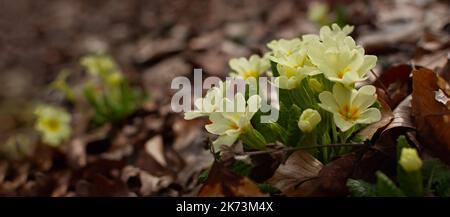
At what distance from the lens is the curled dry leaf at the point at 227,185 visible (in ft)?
4.65

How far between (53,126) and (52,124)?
0.01 metres

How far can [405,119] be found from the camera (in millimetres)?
1587

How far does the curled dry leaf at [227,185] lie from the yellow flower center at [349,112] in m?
0.29

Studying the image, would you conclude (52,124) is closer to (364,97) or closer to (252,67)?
(252,67)

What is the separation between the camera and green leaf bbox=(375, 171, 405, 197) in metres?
1.23

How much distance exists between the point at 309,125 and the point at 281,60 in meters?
0.19

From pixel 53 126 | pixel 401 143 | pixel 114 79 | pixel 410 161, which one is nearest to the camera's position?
pixel 410 161

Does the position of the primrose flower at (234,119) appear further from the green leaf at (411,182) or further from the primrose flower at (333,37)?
the green leaf at (411,182)

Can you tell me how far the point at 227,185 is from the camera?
144 cm

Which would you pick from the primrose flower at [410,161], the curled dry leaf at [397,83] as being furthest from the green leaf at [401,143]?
the curled dry leaf at [397,83]

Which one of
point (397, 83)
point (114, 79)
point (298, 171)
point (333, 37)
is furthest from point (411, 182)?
point (114, 79)

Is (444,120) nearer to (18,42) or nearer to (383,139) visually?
(383,139)

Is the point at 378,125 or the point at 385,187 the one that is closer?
the point at 385,187
